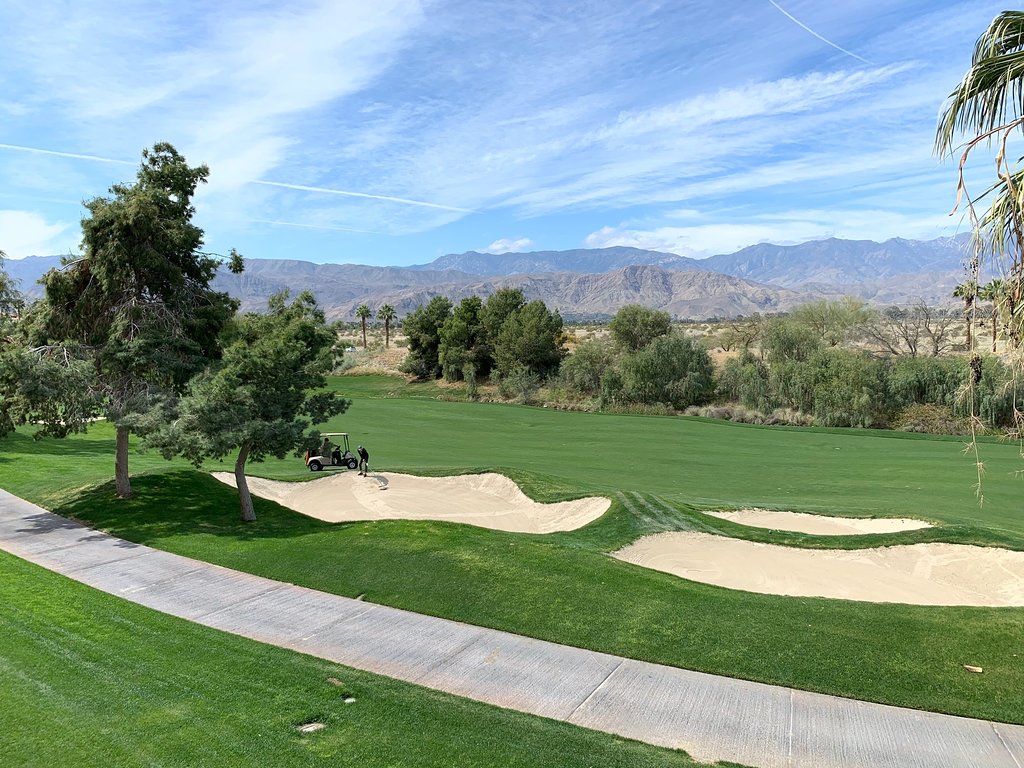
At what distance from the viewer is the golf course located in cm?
894

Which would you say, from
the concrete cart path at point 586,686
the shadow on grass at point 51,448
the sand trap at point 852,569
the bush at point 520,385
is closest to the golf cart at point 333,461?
the shadow on grass at point 51,448

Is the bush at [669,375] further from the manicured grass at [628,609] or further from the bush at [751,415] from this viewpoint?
the manicured grass at [628,609]

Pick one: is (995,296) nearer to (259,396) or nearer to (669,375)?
(259,396)

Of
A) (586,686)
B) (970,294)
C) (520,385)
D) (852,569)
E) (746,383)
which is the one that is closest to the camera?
(970,294)

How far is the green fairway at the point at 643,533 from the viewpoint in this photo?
8938mm

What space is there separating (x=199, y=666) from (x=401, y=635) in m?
2.76

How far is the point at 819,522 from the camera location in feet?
60.7

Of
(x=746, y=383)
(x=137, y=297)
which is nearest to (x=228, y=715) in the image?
(x=137, y=297)

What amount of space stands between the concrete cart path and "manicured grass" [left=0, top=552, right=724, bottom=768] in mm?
455

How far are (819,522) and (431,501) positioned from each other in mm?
11915

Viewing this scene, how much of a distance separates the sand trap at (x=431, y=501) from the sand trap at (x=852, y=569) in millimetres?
3457

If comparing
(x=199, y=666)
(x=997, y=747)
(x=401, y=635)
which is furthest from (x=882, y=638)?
(x=199, y=666)

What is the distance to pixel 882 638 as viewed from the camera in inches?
376

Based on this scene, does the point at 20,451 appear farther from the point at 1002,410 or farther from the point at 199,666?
the point at 1002,410
